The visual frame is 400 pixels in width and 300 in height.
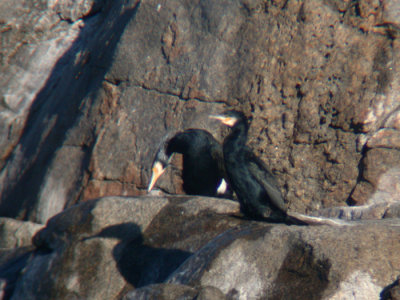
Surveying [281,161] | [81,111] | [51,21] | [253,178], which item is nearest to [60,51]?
[51,21]

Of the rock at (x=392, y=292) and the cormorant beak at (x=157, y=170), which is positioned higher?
the rock at (x=392, y=292)

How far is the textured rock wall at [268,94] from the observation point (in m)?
7.43

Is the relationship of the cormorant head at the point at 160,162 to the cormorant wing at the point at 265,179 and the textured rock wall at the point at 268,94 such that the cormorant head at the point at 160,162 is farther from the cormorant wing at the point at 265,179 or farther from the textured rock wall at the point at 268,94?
the cormorant wing at the point at 265,179

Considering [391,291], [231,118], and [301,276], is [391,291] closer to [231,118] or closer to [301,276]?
[301,276]

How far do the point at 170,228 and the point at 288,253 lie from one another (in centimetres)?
155

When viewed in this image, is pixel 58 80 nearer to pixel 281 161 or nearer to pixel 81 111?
pixel 81 111

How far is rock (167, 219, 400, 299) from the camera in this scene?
361 centimetres

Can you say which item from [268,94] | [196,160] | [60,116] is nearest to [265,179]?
[196,160]

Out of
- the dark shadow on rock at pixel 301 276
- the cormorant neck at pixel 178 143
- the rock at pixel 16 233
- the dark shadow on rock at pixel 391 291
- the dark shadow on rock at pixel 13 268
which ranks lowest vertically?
the rock at pixel 16 233

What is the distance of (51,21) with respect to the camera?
9.71 metres

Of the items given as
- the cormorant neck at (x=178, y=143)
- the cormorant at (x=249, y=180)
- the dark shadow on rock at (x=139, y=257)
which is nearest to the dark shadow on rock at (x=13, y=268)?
the dark shadow on rock at (x=139, y=257)

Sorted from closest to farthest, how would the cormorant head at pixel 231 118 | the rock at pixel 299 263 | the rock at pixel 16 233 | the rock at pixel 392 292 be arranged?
the rock at pixel 392 292 → the rock at pixel 299 263 → the cormorant head at pixel 231 118 → the rock at pixel 16 233

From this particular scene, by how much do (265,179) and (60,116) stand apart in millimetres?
3405

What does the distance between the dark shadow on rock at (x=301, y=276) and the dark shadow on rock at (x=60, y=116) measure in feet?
12.8
